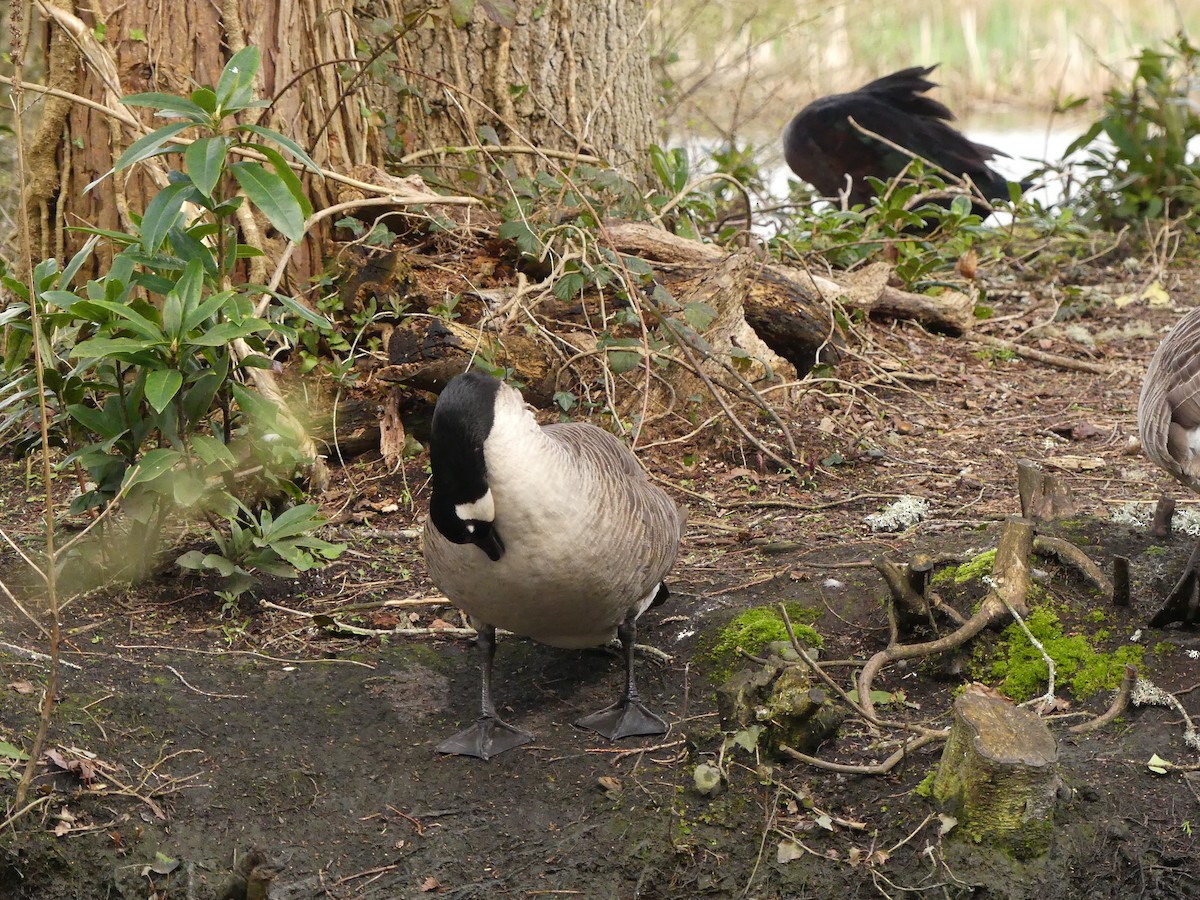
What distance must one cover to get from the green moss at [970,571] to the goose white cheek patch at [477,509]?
1.60m

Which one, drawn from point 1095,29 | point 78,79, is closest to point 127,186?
point 78,79

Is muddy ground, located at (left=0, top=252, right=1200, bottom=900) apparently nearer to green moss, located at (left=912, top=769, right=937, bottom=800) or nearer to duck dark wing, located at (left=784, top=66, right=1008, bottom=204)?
green moss, located at (left=912, top=769, right=937, bottom=800)

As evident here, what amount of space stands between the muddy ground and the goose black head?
0.79m

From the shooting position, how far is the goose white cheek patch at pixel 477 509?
9.75 feet

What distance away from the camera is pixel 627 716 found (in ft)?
11.4

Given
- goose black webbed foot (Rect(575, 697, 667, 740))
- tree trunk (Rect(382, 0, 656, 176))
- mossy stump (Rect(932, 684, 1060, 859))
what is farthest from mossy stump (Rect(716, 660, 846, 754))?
tree trunk (Rect(382, 0, 656, 176))

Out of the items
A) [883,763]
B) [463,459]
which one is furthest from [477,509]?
[883,763]

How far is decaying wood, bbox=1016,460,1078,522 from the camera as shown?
13.7ft

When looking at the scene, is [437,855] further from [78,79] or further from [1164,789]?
[78,79]

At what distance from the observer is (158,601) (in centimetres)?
407

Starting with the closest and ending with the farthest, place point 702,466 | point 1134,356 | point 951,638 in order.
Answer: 1. point 951,638
2. point 702,466
3. point 1134,356

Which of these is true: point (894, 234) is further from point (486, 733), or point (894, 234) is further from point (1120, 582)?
point (486, 733)

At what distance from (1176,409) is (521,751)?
2.22 metres

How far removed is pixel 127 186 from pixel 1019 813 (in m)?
4.19
